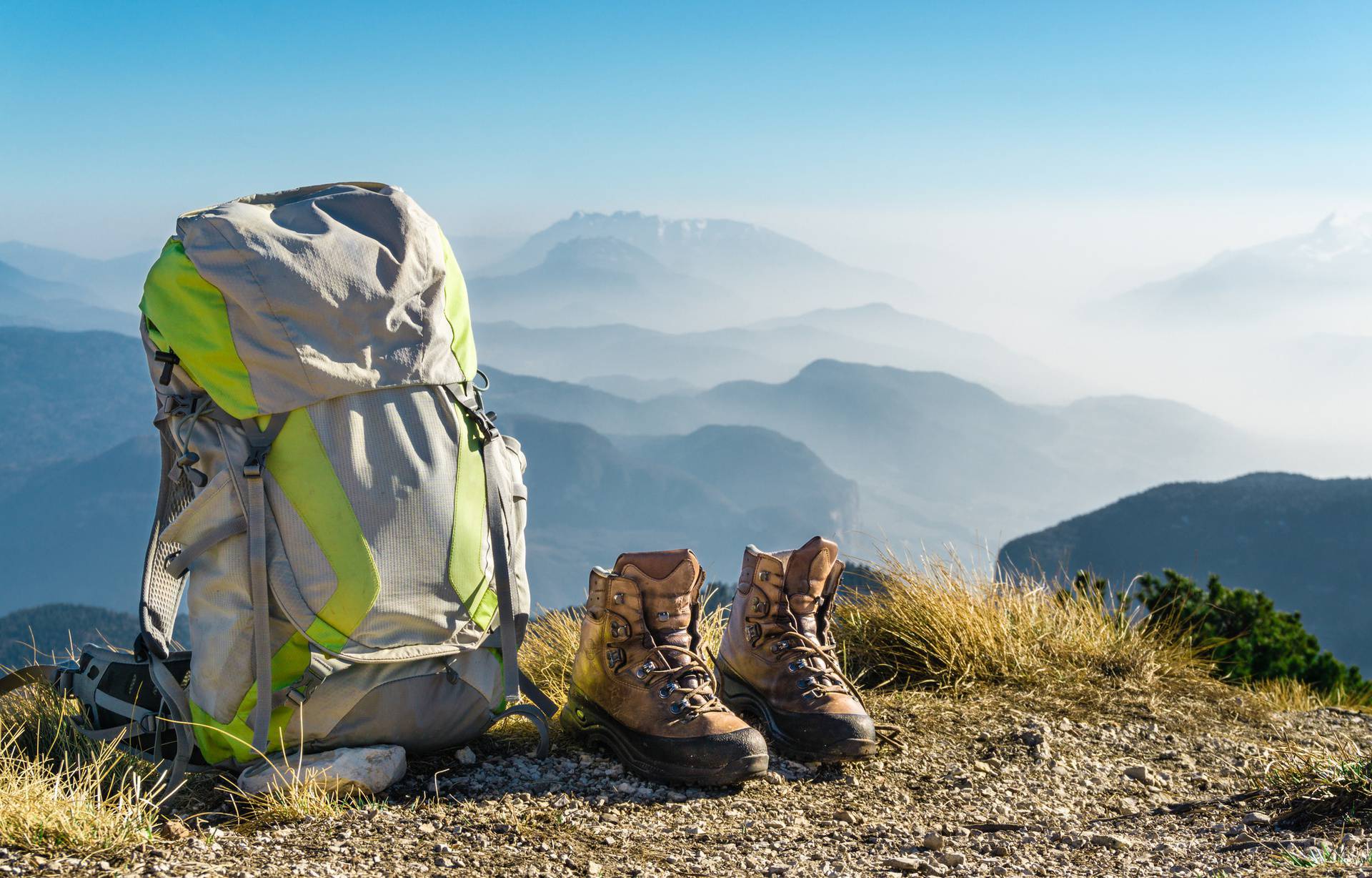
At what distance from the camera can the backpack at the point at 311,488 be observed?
9.21 feet

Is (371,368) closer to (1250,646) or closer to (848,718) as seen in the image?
(848,718)

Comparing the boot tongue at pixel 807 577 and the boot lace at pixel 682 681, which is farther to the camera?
the boot tongue at pixel 807 577

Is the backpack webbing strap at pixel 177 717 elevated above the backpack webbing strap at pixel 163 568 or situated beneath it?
situated beneath

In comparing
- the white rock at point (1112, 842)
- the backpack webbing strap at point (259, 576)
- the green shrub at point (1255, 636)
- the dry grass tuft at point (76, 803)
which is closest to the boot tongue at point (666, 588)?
the backpack webbing strap at point (259, 576)

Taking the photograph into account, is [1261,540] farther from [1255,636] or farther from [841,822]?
[841,822]

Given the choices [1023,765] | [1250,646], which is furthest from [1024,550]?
[1023,765]

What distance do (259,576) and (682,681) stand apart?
1334 mm

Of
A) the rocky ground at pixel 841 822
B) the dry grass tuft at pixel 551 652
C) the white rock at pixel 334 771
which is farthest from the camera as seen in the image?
the dry grass tuft at pixel 551 652

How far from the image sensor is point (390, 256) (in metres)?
3.02

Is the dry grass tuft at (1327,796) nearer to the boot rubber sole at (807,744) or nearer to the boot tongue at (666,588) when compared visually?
the boot rubber sole at (807,744)

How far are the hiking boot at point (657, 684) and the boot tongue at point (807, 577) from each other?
0.39m

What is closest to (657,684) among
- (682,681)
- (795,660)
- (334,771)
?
(682,681)

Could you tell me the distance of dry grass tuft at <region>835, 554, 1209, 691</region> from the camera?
4.50 metres

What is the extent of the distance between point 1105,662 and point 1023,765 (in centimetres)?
151
